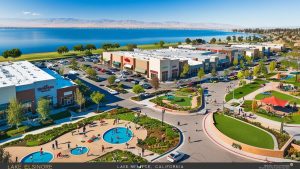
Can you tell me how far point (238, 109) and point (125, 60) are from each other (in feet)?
184

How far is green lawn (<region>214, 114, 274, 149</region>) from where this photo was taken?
141ft

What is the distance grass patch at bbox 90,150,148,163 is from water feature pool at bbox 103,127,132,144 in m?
4.39

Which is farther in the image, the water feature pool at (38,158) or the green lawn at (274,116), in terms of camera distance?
the green lawn at (274,116)

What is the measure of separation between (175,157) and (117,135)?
13372 millimetres

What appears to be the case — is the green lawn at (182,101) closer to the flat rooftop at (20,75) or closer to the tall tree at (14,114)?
the flat rooftop at (20,75)

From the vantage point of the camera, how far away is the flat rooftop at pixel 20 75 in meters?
57.3

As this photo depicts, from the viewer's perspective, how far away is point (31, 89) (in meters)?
56.9

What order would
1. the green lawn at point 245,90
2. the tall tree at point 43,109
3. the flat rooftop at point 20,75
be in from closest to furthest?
the tall tree at point 43,109
the flat rooftop at point 20,75
the green lawn at point 245,90

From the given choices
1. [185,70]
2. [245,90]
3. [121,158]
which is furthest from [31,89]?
[245,90]

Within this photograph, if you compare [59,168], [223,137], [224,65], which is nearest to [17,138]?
[59,168]

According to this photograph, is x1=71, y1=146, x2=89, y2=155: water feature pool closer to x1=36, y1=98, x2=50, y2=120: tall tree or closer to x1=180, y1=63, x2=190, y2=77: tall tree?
x1=36, y1=98, x2=50, y2=120: tall tree

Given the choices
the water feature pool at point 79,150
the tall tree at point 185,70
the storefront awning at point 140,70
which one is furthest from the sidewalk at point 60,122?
the tall tree at point 185,70

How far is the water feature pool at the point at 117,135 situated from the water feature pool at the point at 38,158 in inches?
378

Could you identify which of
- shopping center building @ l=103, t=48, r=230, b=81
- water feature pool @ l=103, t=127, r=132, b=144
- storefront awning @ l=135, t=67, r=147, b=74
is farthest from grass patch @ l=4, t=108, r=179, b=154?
storefront awning @ l=135, t=67, r=147, b=74
